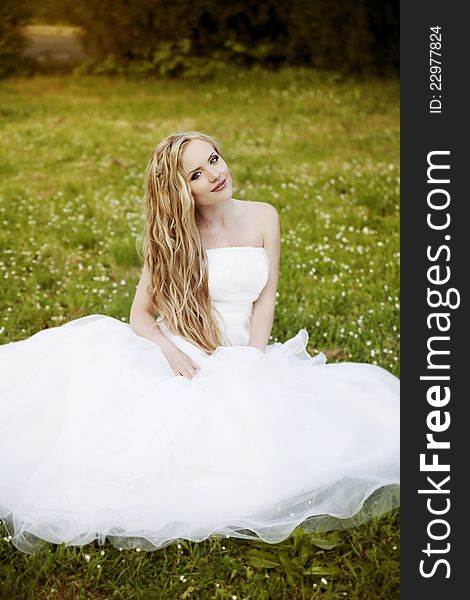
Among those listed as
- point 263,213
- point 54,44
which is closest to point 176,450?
point 263,213

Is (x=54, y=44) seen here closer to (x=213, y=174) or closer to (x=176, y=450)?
(x=213, y=174)

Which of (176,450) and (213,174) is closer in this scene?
(176,450)

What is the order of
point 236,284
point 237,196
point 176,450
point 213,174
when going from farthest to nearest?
point 237,196 → point 236,284 → point 213,174 → point 176,450

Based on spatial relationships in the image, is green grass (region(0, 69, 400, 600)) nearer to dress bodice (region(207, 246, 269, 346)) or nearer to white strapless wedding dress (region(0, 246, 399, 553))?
white strapless wedding dress (region(0, 246, 399, 553))

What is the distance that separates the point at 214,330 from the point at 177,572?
4.44 feet

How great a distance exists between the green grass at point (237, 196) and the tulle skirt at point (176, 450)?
0.16 metres

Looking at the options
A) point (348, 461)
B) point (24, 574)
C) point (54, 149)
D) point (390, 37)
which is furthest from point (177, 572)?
point (390, 37)

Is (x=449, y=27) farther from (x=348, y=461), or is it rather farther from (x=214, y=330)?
(x=348, y=461)

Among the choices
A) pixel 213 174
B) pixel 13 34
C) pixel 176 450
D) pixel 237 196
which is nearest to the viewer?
pixel 176 450

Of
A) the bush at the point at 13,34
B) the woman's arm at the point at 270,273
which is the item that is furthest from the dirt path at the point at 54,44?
the woman's arm at the point at 270,273

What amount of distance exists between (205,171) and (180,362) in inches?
41.6

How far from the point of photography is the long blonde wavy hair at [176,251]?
4.04 metres

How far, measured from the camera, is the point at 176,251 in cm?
415

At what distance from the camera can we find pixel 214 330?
4.23m
